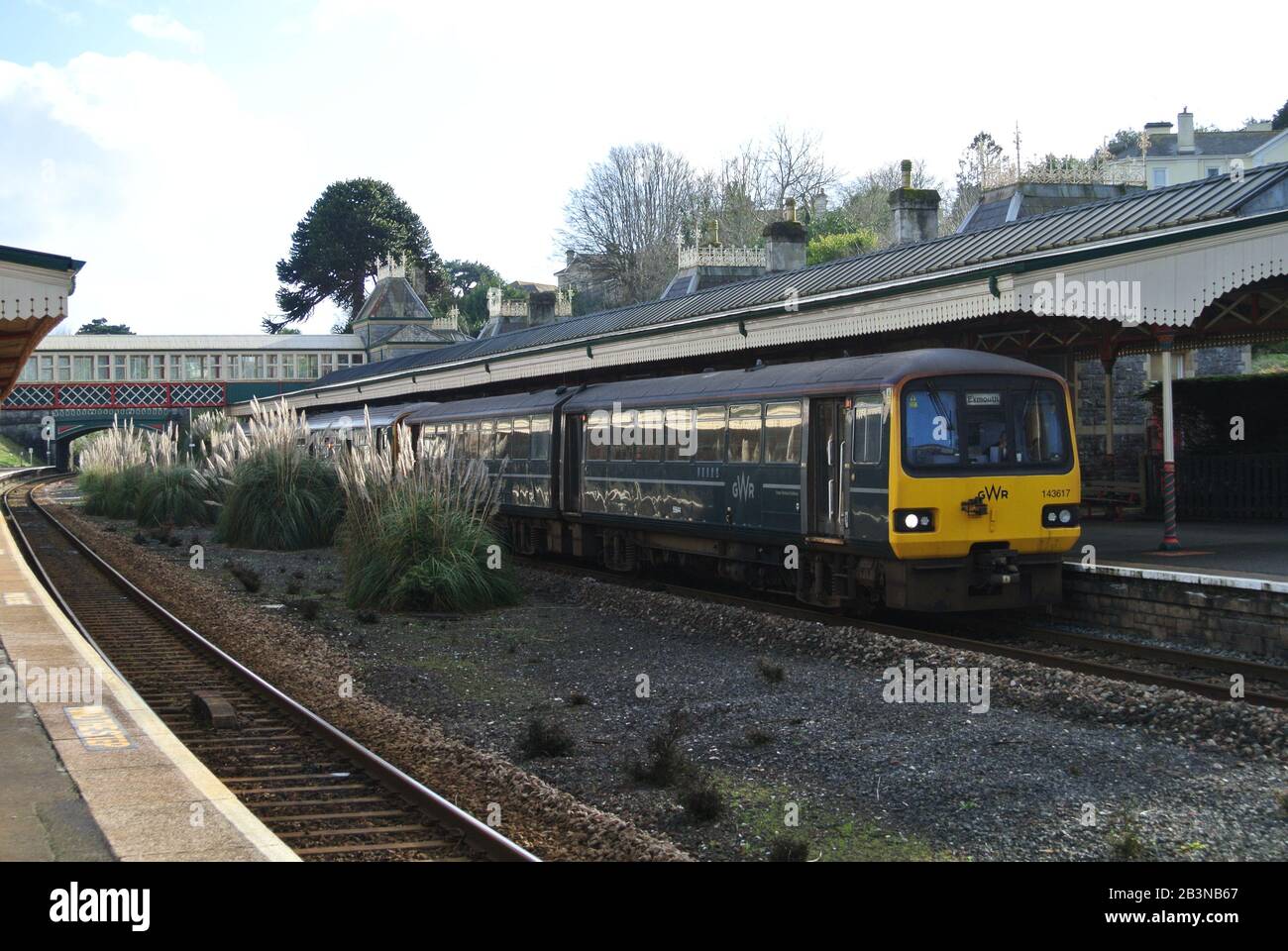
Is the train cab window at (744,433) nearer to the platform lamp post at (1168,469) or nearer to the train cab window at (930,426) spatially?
the train cab window at (930,426)

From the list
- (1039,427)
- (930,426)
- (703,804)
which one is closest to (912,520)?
(930,426)

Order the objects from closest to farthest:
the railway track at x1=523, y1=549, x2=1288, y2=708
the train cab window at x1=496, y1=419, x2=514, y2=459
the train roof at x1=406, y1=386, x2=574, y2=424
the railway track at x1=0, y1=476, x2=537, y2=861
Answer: the railway track at x1=0, y1=476, x2=537, y2=861 < the railway track at x1=523, y1=549, x2=1288, y2=708 < the train roof at x1=406, y1=386, x2=574, y2=424 < the train cab window at x1=496, y1=419, x2=514, y2=459

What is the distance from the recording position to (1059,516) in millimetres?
13211

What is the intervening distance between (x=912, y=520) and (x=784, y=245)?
21254 millimetres

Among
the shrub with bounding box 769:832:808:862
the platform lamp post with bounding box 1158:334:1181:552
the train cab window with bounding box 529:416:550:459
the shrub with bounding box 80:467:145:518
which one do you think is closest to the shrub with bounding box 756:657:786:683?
the shrub with bounding box 769:832:808:862

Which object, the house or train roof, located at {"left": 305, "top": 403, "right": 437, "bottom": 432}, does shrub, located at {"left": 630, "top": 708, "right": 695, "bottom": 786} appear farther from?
the house

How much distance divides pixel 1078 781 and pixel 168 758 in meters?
5.42

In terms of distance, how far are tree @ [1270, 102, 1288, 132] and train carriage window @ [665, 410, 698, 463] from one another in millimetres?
74374

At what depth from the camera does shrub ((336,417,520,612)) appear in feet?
52.5

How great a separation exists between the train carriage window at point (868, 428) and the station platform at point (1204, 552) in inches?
118

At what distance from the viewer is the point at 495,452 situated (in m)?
23.2

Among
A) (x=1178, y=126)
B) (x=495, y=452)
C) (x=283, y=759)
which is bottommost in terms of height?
(x=283, y=759)

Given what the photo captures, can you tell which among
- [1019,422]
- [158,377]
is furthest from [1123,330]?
[158,377]
